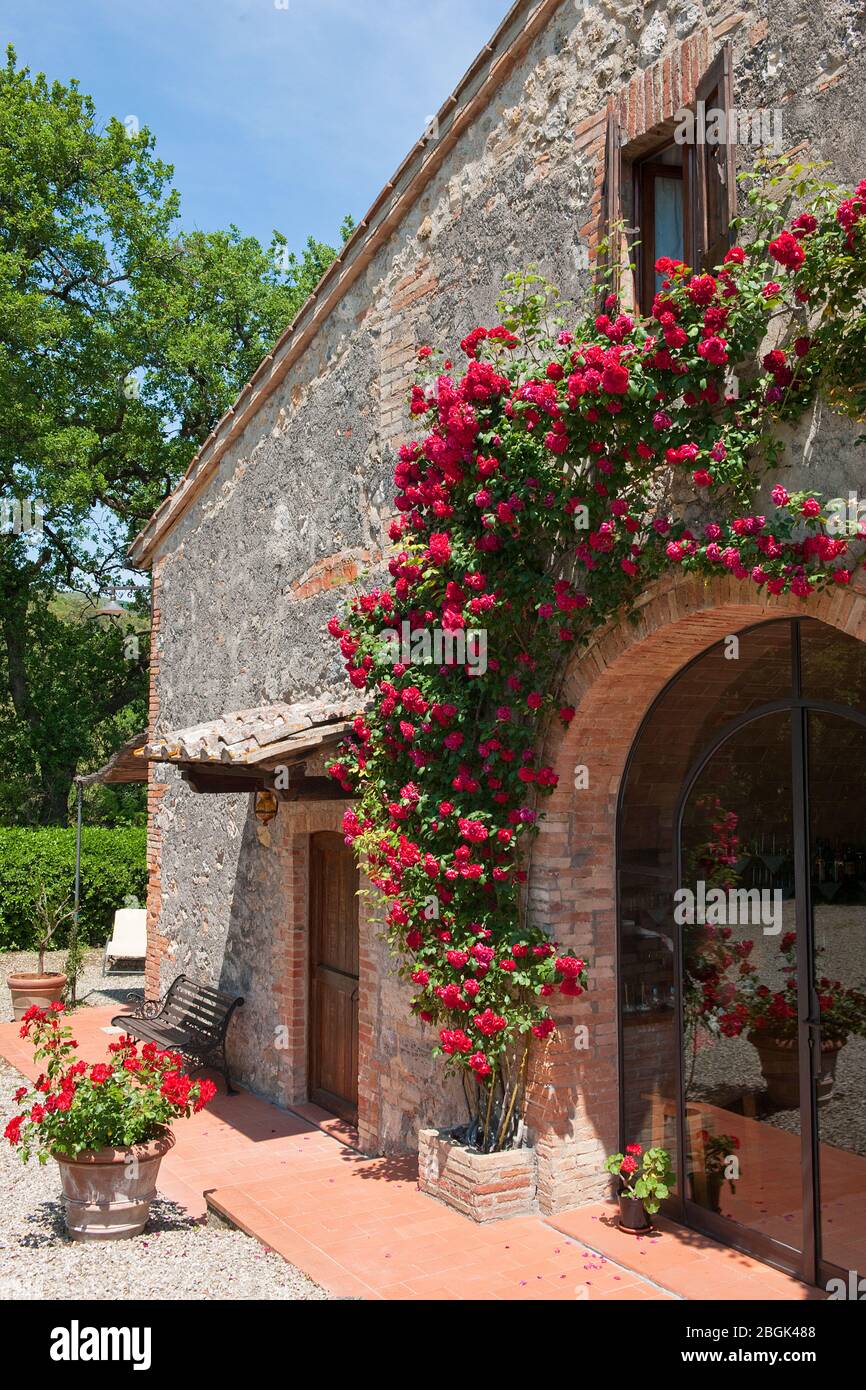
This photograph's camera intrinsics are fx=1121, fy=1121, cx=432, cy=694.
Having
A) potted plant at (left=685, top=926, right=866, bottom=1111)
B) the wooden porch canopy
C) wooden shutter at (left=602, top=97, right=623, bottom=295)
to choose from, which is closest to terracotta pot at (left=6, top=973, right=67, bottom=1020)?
the wooden porch canopy

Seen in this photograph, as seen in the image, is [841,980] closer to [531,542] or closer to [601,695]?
[601,695]

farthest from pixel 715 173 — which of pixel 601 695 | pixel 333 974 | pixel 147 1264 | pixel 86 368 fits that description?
pixel 86 368

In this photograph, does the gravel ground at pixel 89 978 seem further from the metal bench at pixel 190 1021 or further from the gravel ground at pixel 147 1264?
the gravel ground at pixel 147 1264

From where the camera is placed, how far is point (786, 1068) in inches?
192

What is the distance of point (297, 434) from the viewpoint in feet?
28.7

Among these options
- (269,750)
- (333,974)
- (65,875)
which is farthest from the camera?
(65,875)

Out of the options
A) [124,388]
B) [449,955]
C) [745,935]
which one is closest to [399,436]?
[449,955]

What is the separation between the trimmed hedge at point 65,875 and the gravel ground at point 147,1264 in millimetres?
10700

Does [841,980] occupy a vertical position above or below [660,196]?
below

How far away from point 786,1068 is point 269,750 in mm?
3525

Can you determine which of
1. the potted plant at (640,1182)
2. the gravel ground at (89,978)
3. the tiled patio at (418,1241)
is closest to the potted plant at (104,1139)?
the tiled patio at (418,1241)

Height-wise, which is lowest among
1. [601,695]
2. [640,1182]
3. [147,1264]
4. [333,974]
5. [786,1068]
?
[147,1264]

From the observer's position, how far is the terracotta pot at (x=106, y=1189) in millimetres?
5730
